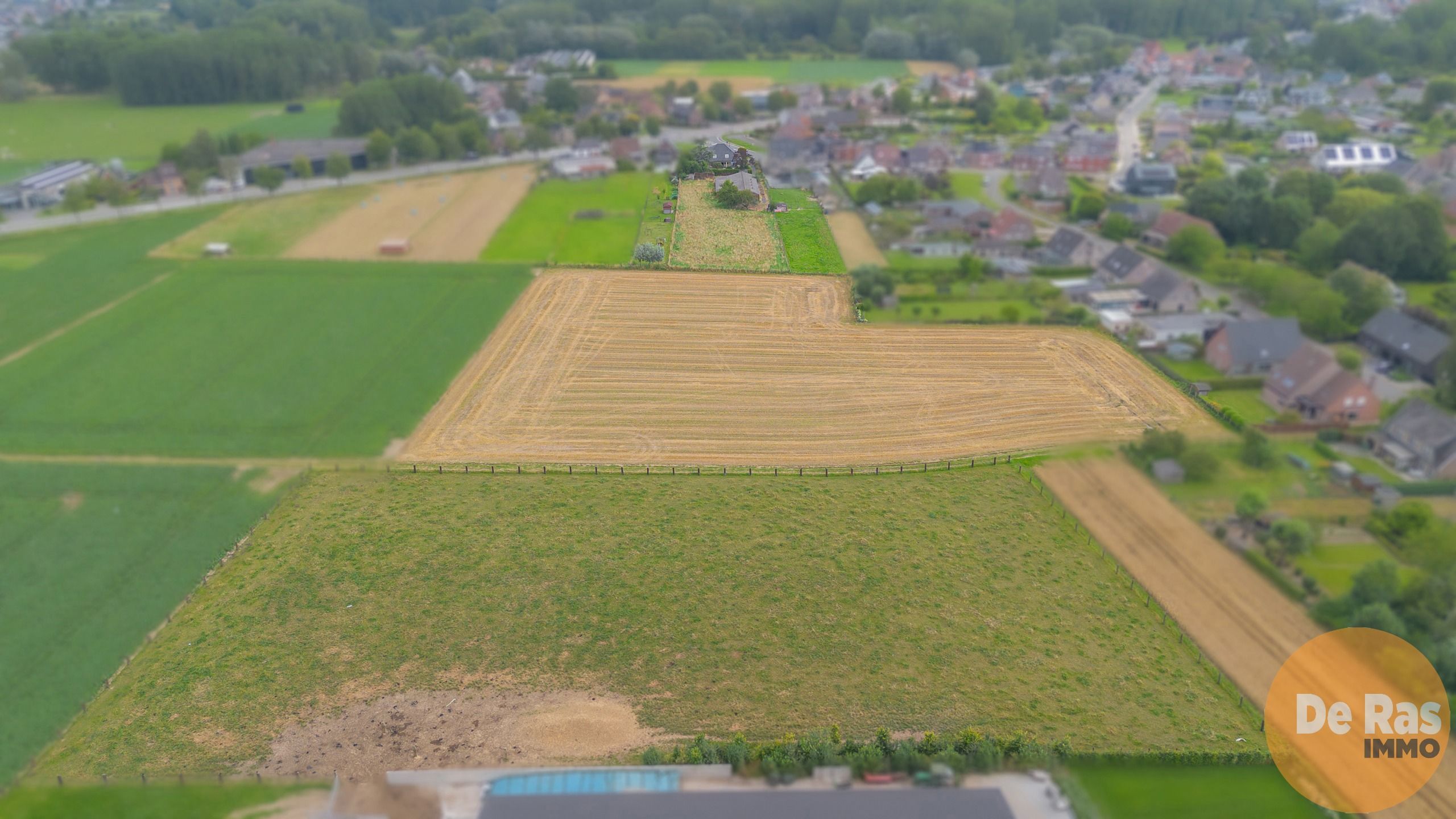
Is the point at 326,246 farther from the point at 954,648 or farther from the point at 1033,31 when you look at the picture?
the point at 1033,31

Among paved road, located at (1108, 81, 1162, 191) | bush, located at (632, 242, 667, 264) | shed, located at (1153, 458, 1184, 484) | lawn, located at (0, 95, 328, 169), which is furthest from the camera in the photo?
lawn, located at (0, 95, 328, 169)

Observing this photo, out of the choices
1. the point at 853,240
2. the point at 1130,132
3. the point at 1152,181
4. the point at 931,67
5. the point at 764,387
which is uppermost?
the point at 931,67

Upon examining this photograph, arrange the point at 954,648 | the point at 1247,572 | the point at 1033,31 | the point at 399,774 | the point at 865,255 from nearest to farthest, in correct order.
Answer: the point at 399,774
the point at 954,648
the point at 1247,572
the point at 865,255
the point at 1033,31

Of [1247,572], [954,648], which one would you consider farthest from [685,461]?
[1247,572]

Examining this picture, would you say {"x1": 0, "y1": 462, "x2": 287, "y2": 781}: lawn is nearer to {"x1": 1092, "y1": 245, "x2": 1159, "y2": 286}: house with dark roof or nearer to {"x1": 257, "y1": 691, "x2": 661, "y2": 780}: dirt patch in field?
{"x1": 257, "y1": 691, "x2": 661, "y2": 780}: dirt patch in field

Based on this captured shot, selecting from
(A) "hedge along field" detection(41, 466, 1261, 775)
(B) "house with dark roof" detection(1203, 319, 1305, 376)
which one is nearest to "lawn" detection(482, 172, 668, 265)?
(A) "hedge along field" detection(41, 466, 1261, 775)

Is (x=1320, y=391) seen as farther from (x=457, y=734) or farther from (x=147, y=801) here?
(x=147, y=801)

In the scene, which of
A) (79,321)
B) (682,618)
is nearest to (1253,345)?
(682,618)
